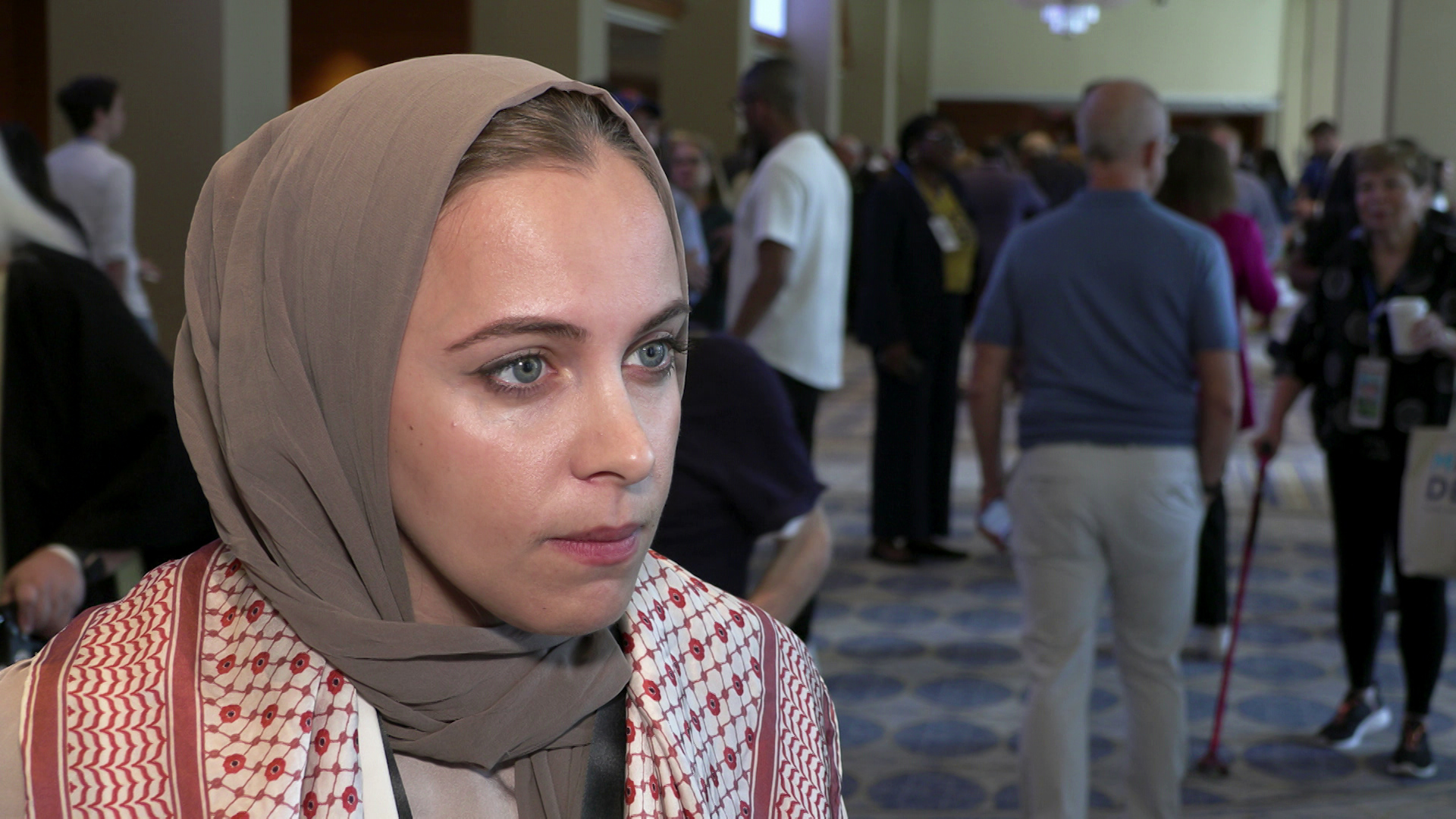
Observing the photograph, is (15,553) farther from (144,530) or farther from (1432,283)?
(1432,283)

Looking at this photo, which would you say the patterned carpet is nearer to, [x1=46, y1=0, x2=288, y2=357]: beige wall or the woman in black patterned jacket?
the woman in black patterned jacket

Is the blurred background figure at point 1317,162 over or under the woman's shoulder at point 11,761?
over

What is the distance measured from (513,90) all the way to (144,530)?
1.36 metres

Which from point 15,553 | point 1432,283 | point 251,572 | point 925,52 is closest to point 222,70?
point 15,553

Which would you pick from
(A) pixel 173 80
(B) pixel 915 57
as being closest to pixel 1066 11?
(A) pixel 173 80

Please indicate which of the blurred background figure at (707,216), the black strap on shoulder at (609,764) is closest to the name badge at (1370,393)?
the blurred background figure at (707,216)

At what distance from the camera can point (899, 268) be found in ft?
17.4

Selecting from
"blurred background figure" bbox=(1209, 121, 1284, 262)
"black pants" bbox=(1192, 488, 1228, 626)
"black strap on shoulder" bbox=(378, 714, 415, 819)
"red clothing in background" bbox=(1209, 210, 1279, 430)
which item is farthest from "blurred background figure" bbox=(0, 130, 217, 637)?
"blurred background figure" bbox=(1209, 121, 1284, 262)

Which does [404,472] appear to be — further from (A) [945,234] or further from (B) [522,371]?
(A) [945,234]

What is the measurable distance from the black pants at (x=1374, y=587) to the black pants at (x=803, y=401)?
1.62m

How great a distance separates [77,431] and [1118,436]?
6.52 ft

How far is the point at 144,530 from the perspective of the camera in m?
1.96

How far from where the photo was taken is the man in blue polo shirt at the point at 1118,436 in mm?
2824

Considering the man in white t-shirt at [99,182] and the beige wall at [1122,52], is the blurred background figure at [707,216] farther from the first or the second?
the beige wall at [1122,52]
